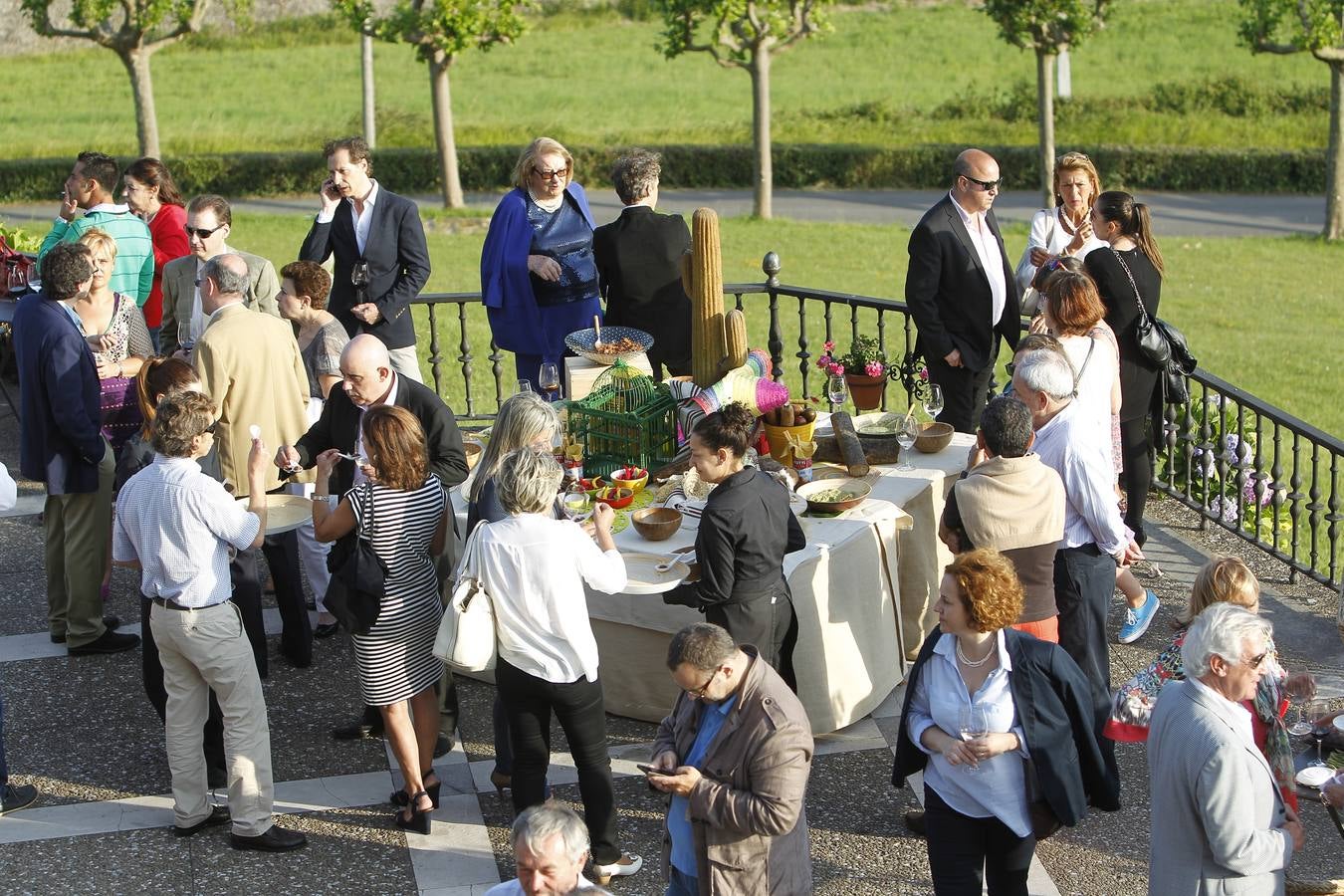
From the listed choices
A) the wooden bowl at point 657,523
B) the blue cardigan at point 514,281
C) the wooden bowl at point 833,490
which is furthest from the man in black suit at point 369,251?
the wooden bowl at point 833,490

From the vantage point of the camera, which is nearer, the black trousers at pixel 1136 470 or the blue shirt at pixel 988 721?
the blue shirt at pixel 988 721

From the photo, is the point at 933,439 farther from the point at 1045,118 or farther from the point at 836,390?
the point at 1045,118

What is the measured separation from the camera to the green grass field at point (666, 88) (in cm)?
3366

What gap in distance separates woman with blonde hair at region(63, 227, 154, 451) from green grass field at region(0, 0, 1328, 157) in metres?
24.9

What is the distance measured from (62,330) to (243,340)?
76 cm

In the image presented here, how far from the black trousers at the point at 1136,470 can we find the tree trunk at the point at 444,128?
18.1 metres

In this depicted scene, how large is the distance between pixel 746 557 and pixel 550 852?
72.3 inches

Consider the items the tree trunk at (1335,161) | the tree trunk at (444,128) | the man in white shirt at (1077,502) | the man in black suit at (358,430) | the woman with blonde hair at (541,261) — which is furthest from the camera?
the tree trunk at (444,128)

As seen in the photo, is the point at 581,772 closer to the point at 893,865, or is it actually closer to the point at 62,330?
the point at 893,865

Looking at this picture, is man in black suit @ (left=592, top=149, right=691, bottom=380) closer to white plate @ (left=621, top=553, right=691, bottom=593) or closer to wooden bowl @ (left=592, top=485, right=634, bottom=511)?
wooden bowl @ (left=592, top=485, right=634, bottom=511)

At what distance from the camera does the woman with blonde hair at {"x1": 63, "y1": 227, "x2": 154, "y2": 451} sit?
7125mm

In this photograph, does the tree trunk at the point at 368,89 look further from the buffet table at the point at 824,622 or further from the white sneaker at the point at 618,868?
the white sneaker at the point at 618,868

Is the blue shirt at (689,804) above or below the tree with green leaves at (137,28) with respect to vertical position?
below

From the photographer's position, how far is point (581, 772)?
5066mm
